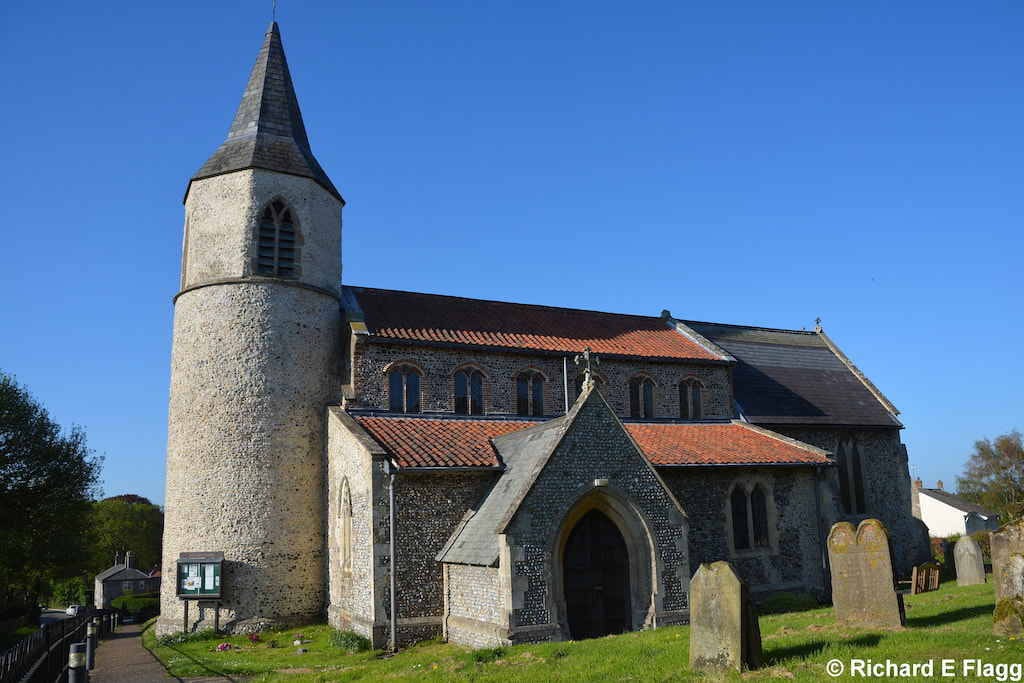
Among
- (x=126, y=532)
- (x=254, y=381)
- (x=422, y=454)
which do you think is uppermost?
(x=254, y=381)

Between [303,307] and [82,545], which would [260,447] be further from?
[82,545]

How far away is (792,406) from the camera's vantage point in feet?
98.5

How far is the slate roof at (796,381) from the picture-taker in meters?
29.7

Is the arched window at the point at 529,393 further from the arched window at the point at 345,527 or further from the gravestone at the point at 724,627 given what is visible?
the gravestone at the point at 724,627

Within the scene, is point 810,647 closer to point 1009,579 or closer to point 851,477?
point 1009,579

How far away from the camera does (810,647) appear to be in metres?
12.1

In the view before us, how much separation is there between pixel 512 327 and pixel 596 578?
35.6 ft

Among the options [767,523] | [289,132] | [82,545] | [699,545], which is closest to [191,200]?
[289,132]

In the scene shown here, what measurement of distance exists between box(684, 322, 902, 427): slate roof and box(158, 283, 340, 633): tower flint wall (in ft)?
54.7

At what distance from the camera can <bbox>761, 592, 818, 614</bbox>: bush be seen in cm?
2119

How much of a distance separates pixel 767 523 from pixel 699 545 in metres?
3.41

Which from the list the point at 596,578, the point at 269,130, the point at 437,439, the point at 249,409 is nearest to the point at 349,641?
the point at 437,439

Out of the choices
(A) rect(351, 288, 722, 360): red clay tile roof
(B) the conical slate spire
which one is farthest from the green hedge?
(B) the conical slate spire

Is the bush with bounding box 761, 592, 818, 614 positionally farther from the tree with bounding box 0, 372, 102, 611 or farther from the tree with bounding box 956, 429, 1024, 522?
the tree with bounding box 956, 429, 1024, 522
